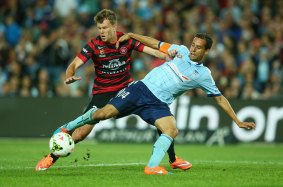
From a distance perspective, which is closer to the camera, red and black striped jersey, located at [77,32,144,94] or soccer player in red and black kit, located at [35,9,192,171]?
soccer player in red and black kit, located at [35,9,192,171]

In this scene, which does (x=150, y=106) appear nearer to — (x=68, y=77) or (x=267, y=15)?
(x=68, y=77)

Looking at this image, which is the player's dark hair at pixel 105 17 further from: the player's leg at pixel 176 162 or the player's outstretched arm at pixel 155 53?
the player's leg at pixel 176 162

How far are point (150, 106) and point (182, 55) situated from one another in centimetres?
86

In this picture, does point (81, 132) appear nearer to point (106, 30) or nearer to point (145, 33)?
point (106, 30)

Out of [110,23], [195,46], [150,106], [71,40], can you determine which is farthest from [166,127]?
[71,40]

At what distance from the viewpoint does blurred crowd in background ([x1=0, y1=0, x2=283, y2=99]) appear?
20.1 metres

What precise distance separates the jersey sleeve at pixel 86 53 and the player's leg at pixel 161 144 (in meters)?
1.58

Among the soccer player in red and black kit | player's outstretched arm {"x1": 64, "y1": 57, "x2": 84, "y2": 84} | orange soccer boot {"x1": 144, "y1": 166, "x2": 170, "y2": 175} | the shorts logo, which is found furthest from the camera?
the soccer player in red and black kit

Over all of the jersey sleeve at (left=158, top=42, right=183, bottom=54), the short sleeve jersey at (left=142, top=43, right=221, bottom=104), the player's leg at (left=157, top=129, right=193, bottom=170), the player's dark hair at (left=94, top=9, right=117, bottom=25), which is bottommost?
the player's leg at (left=157, top=129, right=193, bottom=170)

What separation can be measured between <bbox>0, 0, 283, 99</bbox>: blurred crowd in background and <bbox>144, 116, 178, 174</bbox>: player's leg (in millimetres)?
9245

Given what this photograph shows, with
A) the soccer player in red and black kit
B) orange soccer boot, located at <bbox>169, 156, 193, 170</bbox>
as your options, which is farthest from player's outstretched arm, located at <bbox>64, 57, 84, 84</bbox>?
orange soccer boot, located at <bbox>169, 156, 193, 170</bbox>

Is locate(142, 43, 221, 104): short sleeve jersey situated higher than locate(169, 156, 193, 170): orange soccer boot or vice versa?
locate(142, 43, 221, 104): short sleeve jersey

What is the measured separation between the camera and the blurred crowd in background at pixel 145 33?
20094mm

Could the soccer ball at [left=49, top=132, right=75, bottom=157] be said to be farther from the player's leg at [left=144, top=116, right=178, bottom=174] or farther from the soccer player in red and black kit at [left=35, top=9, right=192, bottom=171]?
the player's leg at [left=144, top=116, right=178, bottom=174]
